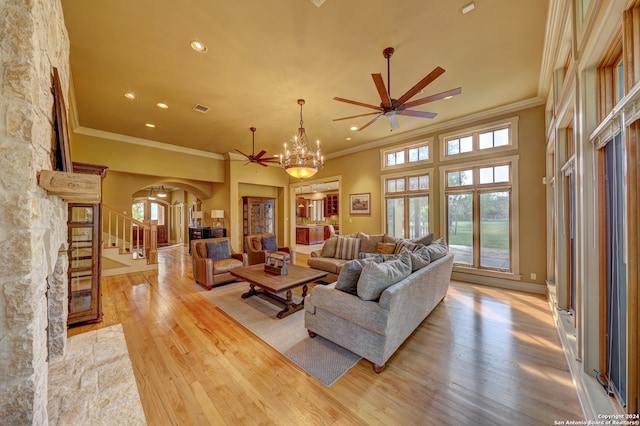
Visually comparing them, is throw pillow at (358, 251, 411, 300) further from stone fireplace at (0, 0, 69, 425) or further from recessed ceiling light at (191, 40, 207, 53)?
recessed ceiling light at (191, 40, 207, 53)

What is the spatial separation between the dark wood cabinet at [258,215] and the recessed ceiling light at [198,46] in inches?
216

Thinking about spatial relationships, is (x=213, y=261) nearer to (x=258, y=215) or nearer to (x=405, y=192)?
(x=258, y=215)

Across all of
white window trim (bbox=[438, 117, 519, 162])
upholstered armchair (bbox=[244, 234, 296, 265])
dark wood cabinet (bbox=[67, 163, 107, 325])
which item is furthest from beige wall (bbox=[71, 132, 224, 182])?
white window trim (bbox=[438, 117, 519, 162])

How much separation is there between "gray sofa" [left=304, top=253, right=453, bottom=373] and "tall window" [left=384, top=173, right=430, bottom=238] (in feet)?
9.96

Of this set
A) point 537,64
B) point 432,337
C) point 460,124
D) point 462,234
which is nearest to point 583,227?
point 432,337

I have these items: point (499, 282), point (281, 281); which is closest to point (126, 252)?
point (281, 281)

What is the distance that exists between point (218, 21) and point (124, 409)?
3.56m

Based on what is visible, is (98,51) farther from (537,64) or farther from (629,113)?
(537,64)

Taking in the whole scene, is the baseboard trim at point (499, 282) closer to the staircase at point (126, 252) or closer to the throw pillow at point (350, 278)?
the throw pillow at point (350, 278)

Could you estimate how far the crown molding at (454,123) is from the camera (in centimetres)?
421

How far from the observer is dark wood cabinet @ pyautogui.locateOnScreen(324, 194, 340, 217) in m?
11.7

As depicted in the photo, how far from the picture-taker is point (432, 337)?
108 inches

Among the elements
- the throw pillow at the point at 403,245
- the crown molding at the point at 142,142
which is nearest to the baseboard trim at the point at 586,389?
the throw pillow at the point at 403,245

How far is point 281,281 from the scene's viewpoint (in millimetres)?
3297
